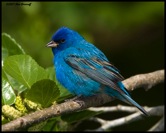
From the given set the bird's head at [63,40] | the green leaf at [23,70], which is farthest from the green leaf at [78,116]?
the bird's head at [63,40]

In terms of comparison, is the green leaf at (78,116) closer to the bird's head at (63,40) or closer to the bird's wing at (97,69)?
the bird's wing at (97,69)

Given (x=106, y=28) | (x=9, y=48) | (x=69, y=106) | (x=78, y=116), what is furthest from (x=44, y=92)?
(x=106, y=28)

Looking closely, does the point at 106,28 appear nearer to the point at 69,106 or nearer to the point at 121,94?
the point at 121,94

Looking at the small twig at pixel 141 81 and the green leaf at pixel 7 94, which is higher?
the green leaf at pixel 7 94

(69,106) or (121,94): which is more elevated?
(69,106)

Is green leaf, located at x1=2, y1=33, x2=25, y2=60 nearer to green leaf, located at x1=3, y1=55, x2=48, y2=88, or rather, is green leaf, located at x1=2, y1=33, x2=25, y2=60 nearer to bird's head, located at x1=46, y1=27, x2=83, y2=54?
green leaf, located at x1=3, y1=55, x2=48, y2=88

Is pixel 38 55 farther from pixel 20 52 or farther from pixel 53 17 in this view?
pixel 20 52
